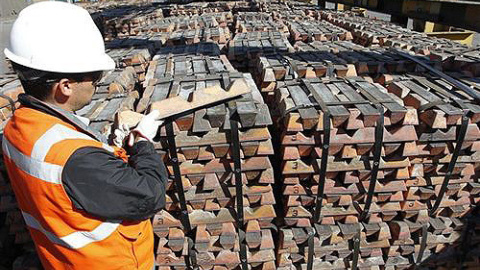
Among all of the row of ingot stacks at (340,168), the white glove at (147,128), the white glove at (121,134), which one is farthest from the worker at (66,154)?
the row of ingot stacks at (340,168)

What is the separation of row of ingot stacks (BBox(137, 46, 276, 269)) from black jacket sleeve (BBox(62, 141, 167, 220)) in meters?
0.83

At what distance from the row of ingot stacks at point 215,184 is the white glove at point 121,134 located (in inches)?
12.8

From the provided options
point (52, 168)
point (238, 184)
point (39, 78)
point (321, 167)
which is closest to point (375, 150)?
point (321, 167)

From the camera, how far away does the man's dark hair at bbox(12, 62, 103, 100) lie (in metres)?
1.72

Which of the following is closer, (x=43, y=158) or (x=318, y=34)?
(x=43, y=158)

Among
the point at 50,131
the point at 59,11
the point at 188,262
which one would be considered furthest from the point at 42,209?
the point at 188,262

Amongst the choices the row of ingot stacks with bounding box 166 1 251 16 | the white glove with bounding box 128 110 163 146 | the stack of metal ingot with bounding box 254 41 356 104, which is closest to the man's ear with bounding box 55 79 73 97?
the white glove with bounding box 128 110 163 146

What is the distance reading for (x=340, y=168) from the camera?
118 inches

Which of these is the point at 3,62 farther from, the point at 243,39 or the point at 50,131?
the point at 50,131

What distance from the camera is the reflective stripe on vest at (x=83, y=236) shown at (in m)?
1.85

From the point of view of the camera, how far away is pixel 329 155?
2951 millimetres

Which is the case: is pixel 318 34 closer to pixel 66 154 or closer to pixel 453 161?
pixel 453 161

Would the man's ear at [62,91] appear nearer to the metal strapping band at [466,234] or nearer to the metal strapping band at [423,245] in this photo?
the metal strapping band at [423,245]

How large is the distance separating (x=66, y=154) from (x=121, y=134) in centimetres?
89
